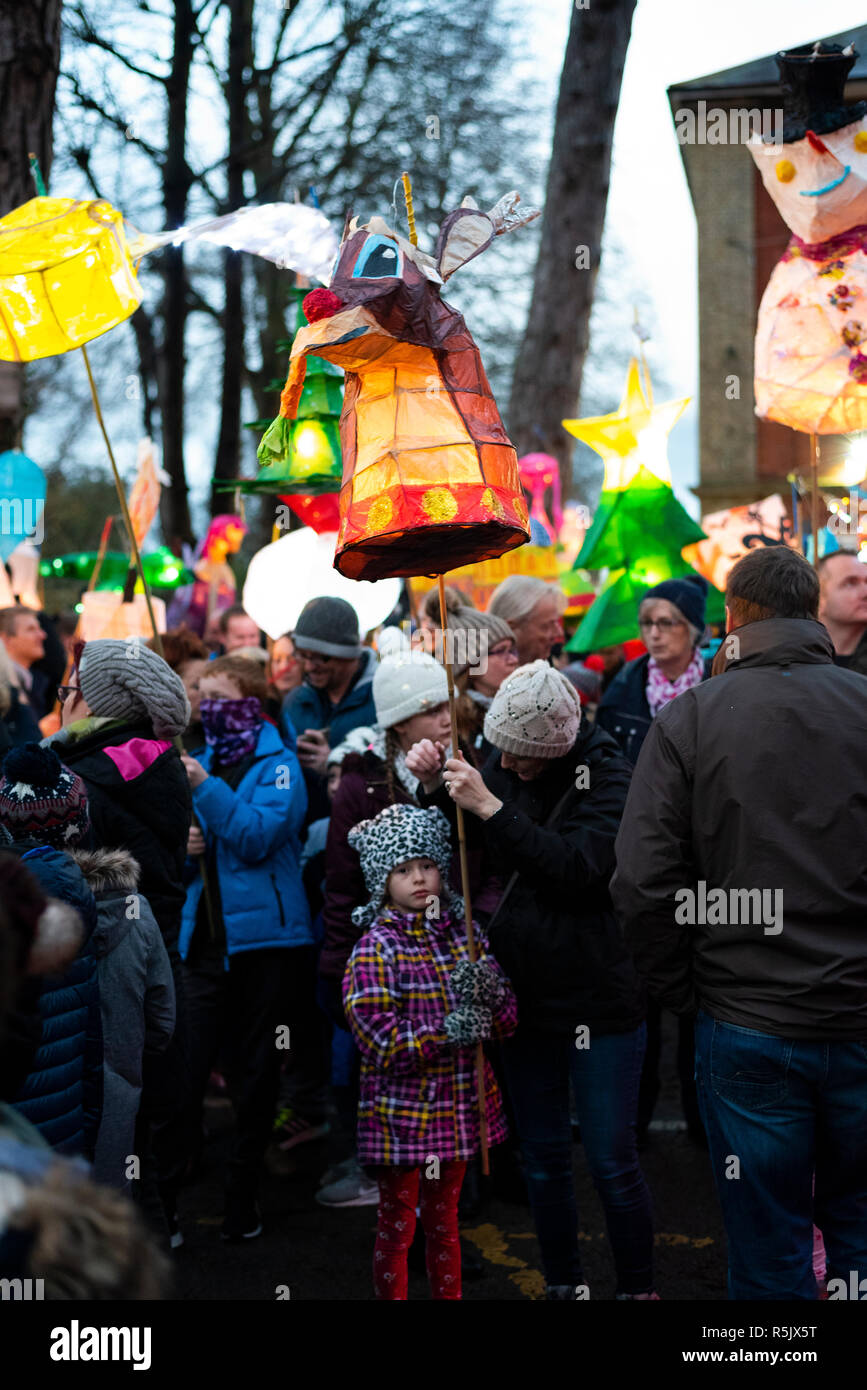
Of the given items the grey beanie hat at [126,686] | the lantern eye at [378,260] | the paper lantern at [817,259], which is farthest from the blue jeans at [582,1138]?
the paper lantern at [817,259]

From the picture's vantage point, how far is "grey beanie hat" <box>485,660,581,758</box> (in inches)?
146

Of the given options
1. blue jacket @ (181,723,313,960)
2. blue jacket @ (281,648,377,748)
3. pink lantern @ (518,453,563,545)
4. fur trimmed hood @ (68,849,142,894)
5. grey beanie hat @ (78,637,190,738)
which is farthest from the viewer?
pink lantern @ (518,453,563,545)

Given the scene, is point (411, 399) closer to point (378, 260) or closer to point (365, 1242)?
point (378, 260)

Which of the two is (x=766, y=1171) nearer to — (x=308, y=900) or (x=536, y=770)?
(x=536, y=770)

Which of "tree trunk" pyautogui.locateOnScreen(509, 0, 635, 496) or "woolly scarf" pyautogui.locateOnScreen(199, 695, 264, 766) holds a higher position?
"tree trunk" pyautogui.locateOnScreen(509, 0, 635, 496)

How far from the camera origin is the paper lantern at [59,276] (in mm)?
4051

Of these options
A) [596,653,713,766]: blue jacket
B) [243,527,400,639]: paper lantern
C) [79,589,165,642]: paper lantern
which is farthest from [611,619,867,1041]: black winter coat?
[79,589,165,642]: paper lantern

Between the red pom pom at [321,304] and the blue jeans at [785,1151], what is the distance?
6.14 ft

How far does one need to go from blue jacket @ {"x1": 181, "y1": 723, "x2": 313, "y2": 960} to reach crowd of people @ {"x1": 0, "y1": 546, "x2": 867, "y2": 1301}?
0.04 feet

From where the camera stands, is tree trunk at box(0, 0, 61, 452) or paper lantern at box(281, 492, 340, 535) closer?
paper lantern at box(281, 492, 340, 535)

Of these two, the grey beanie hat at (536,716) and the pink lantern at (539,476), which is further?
the pink lantern at (539,476)

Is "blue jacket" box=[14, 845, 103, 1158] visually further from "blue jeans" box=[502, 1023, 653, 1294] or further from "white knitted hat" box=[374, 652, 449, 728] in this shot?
"white knitted hat" box=[374, 652, 449, 728]

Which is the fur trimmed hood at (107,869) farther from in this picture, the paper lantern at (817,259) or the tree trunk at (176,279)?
the tree trunk at (176,279)

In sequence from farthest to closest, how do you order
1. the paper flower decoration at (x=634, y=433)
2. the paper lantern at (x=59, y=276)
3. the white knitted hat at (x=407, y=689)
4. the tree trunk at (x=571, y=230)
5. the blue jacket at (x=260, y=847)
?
1. the tree trunk at (x=571, y=230)
2. the paper flower decoration at (x=634, y=433)
3. the blue jacket at (x=260, y=847)
4. the white knitted hat at (x=407, y=689)
5. the paper lantern at (x=59, y=276)
